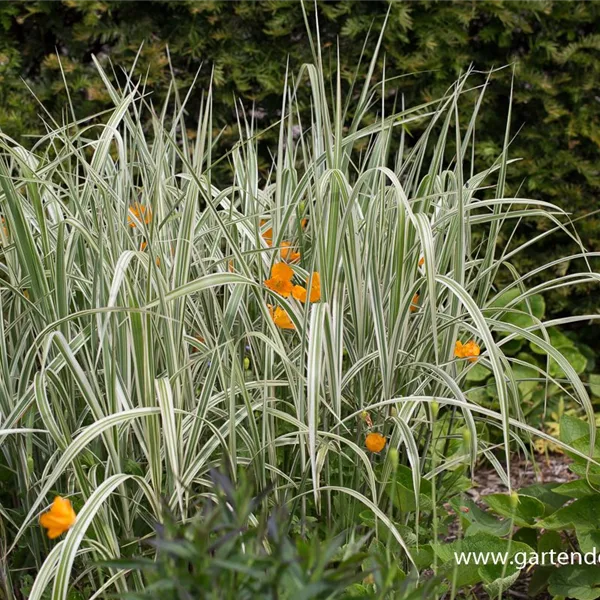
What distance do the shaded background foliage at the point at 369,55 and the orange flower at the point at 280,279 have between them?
151 centimetres

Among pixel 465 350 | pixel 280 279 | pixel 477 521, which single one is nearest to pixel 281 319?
pixel 280 279

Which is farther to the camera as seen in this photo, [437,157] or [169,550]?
[437,157]

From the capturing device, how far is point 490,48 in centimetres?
321

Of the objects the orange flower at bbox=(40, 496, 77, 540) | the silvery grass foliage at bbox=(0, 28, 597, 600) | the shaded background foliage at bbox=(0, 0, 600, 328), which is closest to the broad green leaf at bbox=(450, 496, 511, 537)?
the silvery grass foliage at bbox=(0, 28, 597, 600)

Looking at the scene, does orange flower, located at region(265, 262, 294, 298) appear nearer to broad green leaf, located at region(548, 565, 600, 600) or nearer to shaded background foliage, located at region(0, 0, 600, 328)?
broad green leaf, located at region(548, 565, 600, 600)

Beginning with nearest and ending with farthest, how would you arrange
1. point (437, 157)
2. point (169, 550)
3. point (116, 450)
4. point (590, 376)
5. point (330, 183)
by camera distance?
point (169, 550), point (116, 450), point (330, 183), point (437, 157), point (590, 376)

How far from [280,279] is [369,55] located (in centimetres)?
170

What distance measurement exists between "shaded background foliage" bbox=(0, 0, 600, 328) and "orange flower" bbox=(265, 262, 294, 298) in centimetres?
151

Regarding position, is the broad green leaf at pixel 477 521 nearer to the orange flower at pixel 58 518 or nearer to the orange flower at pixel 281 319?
the orange flower at pixel 281 319

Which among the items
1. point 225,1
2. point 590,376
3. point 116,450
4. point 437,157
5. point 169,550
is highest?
point 225,1

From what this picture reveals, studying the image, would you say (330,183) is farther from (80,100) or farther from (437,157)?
(80,100)

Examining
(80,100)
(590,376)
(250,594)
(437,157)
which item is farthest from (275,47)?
(250,594)

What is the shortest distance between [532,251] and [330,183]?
1715mm

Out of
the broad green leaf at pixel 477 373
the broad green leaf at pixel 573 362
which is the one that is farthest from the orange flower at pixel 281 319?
the broad green leaf at pixel 573 362
